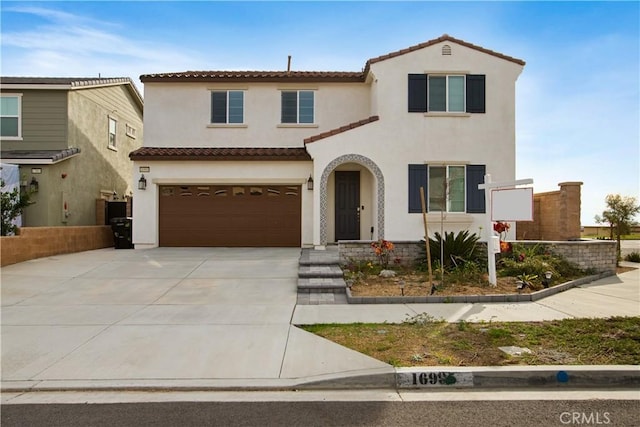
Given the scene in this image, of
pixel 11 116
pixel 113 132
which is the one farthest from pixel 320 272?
pixel 113 132

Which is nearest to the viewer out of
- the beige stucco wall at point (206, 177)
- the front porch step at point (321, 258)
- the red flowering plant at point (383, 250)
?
the red flowering plant at point (383, 250)

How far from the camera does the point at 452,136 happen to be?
561 inches

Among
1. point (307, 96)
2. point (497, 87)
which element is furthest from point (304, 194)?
point (497, 87)

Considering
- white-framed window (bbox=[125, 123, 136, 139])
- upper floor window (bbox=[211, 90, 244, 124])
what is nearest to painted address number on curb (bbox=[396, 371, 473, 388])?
upper floor window (bbox=[211, 90, 244, 124])

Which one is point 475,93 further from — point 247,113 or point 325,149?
point 247,113

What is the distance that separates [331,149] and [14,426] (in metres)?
11.3

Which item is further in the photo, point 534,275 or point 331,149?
point 331,149

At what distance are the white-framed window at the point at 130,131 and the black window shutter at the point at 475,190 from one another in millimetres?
16220

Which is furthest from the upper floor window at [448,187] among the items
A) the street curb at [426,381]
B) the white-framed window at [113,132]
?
the white-framed window at [113,132]

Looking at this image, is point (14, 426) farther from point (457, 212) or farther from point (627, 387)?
point (457, 212)

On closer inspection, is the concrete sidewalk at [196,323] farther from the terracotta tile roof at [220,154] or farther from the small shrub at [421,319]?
the terracotta tile roof at [220,154]

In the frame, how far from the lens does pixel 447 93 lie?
47.1 feet

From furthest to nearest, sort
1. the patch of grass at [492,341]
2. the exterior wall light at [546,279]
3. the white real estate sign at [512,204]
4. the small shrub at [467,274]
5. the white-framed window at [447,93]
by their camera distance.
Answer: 1. the white-framed window at [447,93]
2. the small shrub at [467,274]
3. the exterior wall light at [546,279]
4. the white real estate sign at [512,204]
5. the patch of grass at [492,341]

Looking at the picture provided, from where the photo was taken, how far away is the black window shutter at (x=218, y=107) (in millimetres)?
16250
